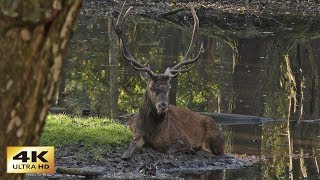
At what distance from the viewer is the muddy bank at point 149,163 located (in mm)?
9797

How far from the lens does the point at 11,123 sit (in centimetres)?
268

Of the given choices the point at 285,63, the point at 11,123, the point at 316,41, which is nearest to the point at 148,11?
the point at 316,41

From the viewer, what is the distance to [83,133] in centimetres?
1113

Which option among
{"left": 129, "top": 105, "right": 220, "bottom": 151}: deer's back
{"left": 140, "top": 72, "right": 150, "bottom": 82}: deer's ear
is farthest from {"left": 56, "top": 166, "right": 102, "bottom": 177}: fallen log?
{"left": 140, "top": 72, "right": 150, "bottom": 82}: deer's ear

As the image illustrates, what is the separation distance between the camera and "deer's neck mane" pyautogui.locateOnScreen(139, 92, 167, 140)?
10.9 m

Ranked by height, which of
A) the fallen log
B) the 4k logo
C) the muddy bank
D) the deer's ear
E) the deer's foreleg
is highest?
the deer's ear

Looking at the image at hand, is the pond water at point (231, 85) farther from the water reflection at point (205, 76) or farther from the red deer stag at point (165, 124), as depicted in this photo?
the red deer stag at point (165, 124)

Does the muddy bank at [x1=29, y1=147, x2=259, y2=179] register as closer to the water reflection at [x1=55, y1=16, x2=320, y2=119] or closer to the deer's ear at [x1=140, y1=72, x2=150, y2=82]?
the deer's ear at [x1=140, y1=72, x2=150, y2=82]

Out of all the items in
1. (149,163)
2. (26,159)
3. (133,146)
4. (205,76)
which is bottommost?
(149,163)

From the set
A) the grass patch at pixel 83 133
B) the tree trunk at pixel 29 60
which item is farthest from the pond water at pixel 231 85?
the tree trunk at pixel 29 60

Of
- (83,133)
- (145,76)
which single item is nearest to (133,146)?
(83,133)

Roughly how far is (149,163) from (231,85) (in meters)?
8.16

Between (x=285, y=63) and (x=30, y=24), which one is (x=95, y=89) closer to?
(x=285, y=63)

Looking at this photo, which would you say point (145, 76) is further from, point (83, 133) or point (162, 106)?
point (83, 133)
